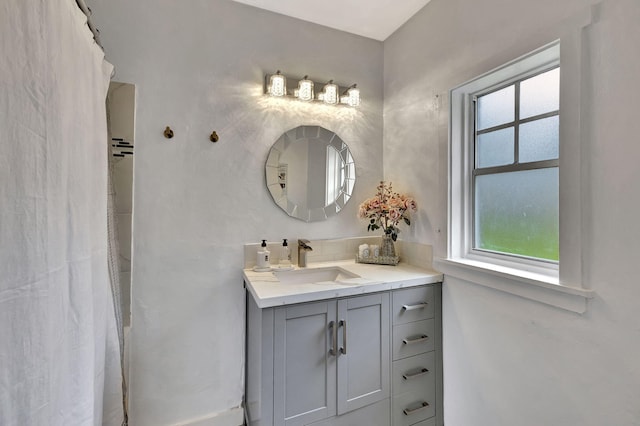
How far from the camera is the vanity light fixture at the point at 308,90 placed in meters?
1.75

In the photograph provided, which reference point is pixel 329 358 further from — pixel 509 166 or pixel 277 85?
pixel 277 85

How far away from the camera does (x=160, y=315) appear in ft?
5.18

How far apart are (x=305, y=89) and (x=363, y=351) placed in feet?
5.23

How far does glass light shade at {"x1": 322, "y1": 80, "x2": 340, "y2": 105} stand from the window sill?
1256 mm

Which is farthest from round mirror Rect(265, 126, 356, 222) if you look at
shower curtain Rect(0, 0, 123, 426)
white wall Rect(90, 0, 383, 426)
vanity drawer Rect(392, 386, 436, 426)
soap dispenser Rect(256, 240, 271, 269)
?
vanity drawer Rect(392, 386, 436, 426)

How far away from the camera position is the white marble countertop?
131cm

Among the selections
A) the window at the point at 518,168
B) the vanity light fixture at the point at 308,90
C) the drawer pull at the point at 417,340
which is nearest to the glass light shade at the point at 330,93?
the vanity light fixture at the point at 308,90

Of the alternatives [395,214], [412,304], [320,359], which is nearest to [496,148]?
[395,214]

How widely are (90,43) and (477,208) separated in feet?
6.42


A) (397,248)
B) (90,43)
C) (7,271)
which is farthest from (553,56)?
(7,271)

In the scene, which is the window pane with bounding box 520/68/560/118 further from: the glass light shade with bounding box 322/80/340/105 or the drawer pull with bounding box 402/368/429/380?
the drawer pull with bounding box 402/368/429/380

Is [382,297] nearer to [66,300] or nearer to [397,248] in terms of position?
[397,248]

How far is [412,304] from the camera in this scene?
1582 millimetres

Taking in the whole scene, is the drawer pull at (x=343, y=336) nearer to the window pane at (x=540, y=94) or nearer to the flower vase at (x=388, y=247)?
the flower vase at (x=388, y=247)
